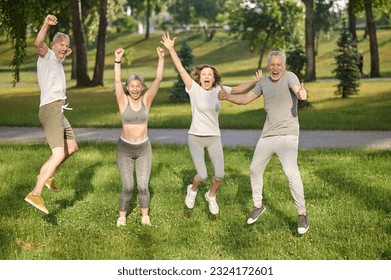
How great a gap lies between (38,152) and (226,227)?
6002 mm

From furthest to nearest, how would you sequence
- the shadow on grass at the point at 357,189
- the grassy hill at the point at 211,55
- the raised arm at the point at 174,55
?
the grassy hill at the point at 211,55, the shadow on grass at the point at 357,189, the raised arm at the point at 174,55

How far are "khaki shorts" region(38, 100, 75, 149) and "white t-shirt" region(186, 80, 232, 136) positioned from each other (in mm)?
1539

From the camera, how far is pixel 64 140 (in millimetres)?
7738

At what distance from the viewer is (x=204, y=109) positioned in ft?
23.1

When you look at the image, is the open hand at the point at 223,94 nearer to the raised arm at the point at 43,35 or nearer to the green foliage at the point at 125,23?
the raised arm at the point at 43,35

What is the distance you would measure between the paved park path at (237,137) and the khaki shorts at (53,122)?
5.91 m

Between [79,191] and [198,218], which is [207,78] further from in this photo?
[79,191]

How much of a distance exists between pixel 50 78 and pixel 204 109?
5.97 ft

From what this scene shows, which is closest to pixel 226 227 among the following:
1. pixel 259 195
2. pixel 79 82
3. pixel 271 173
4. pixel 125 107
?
pixel 259 195

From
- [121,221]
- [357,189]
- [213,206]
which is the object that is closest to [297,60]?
[357,189]

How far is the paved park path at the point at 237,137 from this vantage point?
41.9 feet

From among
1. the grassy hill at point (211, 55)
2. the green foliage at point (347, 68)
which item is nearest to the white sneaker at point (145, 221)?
the green foliage at point (347, 68)

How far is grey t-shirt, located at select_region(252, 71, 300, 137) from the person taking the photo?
256 inches

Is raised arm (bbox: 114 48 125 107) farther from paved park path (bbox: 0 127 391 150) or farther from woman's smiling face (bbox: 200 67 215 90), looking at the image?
paved park path (bbox: 0 127 391 150)
